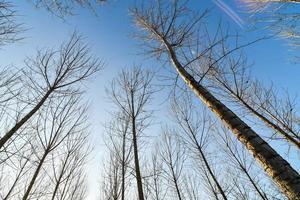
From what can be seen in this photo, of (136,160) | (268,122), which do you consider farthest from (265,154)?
(268,122)

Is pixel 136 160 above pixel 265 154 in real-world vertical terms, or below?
above

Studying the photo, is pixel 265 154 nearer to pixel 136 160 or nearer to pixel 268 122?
pixel 136 160

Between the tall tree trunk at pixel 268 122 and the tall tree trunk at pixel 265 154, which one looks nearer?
the tall tree trunk at pixel 265 154

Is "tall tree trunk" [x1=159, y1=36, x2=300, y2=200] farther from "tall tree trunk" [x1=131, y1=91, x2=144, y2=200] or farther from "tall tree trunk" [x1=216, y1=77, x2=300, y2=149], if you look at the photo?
"tall tree trunk" [x1=216, y1=77, x2=300, y2=149]

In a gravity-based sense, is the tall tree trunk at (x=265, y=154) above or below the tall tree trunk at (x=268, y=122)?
below

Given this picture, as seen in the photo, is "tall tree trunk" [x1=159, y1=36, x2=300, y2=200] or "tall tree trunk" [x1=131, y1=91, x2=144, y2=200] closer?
"tall tree trunk" [x1=159, y1=36, x2=300, y2=200]

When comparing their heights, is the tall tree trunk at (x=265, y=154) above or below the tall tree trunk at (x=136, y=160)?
below

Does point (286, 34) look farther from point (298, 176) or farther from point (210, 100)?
point (298, 176)

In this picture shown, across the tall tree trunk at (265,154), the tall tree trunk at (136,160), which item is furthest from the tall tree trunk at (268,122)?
the tall tree trunk at (265,154)

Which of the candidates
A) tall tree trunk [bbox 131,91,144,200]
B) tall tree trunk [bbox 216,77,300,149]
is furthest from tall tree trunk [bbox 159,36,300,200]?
tall tree trunk [bbox 216,77,300,149]

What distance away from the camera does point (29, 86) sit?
536 cm

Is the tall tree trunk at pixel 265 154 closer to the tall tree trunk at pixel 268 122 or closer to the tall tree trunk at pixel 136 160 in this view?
the tall tree trunk at pixel 136 160

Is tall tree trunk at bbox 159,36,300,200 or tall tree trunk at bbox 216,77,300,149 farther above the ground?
tall tree trunk at bbox 216,77,300,149

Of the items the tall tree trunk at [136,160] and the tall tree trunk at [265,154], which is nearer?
the tall tree trunk at [265,154]
